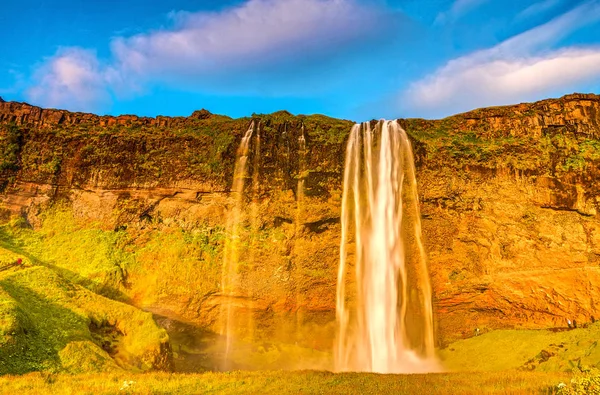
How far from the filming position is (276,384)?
47.1ft

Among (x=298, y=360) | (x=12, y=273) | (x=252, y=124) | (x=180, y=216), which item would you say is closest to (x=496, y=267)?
(x=298, y=360)

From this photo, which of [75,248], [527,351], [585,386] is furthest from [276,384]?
[75,248]

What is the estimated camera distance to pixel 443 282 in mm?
26016

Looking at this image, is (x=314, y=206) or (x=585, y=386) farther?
(x=314, y=206)

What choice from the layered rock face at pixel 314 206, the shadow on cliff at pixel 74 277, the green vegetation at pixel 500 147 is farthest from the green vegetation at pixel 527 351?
the shadow on cliff at pixel 74 277

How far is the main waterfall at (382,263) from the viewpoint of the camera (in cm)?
2459

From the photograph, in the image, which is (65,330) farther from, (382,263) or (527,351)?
(527,351)

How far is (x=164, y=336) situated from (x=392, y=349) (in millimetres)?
11981

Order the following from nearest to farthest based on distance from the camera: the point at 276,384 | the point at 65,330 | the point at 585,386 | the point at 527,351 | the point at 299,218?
the point at 585,386, the point at 276,384, the point at 65,330, the point at 527,351, the point at 299,218

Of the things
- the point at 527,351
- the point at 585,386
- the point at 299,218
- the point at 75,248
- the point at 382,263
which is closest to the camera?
the point at 585,386

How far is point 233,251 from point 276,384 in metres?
13.0

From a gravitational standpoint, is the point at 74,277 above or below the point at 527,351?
above

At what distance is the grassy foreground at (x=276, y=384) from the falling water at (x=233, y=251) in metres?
9.98

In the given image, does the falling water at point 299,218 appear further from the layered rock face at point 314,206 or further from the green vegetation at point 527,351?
the green vegetation at point 527,351
